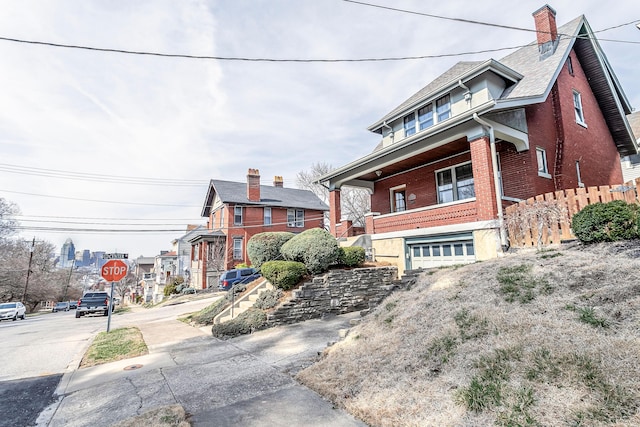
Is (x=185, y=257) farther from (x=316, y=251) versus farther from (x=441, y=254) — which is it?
(x=441, y=254)

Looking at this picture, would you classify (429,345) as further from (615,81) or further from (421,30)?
(615,81)

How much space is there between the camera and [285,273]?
1056 centimetres

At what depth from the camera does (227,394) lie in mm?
5074

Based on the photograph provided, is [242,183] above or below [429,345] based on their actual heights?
above

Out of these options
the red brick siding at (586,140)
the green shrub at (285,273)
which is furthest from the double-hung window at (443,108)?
the green shrub at (285,273)

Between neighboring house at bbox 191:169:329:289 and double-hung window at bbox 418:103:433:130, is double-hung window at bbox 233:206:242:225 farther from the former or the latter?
double-hung window at bbox 418:103:433:130

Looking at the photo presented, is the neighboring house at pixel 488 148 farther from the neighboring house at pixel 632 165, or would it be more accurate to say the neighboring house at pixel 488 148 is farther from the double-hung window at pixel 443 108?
the neighboring house at pixel 632 165

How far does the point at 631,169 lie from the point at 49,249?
7000cm

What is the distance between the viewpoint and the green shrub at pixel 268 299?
1027cm

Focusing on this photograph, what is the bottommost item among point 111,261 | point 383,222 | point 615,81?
point 111,261

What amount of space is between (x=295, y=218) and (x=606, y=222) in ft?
94.4

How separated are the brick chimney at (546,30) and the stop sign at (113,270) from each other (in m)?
18.2

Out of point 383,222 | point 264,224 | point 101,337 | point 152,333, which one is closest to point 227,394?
point 152,333

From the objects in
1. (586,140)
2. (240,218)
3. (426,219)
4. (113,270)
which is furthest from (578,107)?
(240,218)
